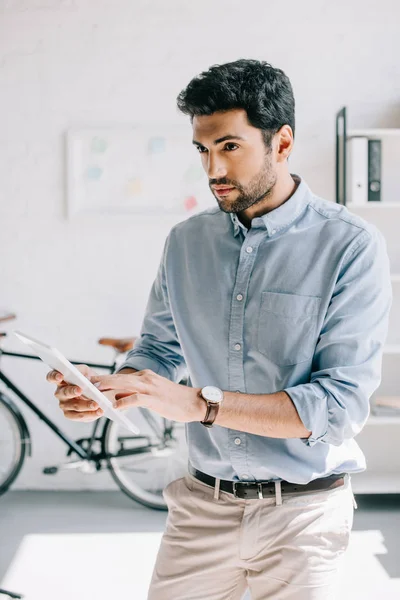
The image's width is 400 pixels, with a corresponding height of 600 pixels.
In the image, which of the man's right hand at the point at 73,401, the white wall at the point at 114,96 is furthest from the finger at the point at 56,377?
the white wall at the point at 114,96

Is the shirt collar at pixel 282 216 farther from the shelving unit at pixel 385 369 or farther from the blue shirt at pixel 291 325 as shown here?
the shelving unit at pixel 385 369

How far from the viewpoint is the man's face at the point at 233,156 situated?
1.33 metres

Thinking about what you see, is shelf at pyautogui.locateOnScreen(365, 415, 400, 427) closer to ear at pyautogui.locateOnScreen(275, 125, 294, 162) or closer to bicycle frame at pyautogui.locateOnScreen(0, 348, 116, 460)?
bicycle frame at pyautogui.locateOnScreen(0, 348, 116, 460)

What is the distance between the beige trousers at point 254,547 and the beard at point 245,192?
0.53 m

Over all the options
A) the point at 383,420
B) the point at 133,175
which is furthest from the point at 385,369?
the point at 133,175

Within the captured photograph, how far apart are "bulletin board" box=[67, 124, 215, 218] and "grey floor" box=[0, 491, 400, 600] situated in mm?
1459

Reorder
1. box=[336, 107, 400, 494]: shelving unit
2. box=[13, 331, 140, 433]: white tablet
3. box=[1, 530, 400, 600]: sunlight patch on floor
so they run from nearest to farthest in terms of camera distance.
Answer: box=[13, 331, 140, 433]: white tablet < box=[1, 530, 400, 600]: sunlight patch on floor < box=[336, 107, 400, 494]: shelving unit

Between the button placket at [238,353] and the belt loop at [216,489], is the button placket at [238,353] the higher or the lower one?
the higher one

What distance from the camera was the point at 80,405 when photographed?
4.11ft

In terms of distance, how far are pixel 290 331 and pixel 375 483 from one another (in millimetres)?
2552

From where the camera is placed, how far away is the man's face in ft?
4.35

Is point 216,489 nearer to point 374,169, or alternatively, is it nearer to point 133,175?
point 374,169

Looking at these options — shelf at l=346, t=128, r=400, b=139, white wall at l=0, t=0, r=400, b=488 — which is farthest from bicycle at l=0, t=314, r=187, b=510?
shelf at l=346, t=128, r=400, b=139

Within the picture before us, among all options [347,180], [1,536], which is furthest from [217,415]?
[347,180]
